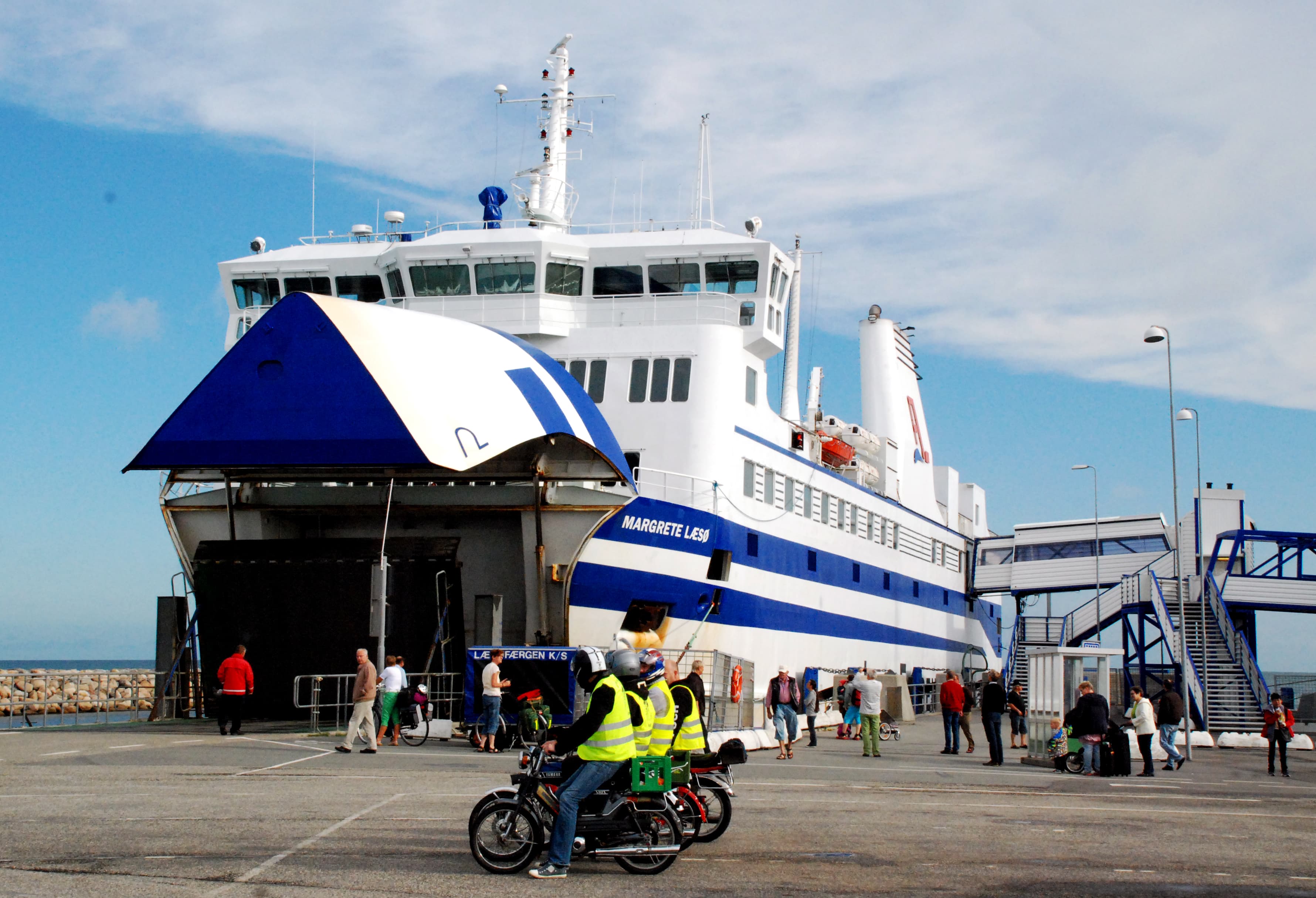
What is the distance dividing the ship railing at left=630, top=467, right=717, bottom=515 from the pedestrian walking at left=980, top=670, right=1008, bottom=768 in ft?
19.2

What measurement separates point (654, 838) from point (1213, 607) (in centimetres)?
2972

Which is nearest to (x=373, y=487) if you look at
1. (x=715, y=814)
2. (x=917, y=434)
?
(x=715, y=814)

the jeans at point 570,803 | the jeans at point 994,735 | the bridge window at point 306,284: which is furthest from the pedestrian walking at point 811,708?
the jeans at point 570,803

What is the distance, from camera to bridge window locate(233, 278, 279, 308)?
26266 mm

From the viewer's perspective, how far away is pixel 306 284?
2611 cm

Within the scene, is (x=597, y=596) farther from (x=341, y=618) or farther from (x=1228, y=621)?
(x=1228, y=621)

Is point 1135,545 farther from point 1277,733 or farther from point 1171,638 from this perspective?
point 1277,733

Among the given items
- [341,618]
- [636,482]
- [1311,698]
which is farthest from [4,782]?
[1311,698]

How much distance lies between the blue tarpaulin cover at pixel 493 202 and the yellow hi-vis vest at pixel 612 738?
1947 centimetres

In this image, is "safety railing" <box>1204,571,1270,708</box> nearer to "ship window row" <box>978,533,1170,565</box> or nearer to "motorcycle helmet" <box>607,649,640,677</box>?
"ship window row" <box>978,533,1170,565</box>

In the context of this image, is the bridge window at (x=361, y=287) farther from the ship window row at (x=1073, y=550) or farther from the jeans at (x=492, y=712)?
the ship window row at (x=1073, y=550)

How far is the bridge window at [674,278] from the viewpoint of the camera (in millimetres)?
24859

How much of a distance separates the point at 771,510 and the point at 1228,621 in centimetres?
1537

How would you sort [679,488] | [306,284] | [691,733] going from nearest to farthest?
[691,733], [679,488], [306,284]
